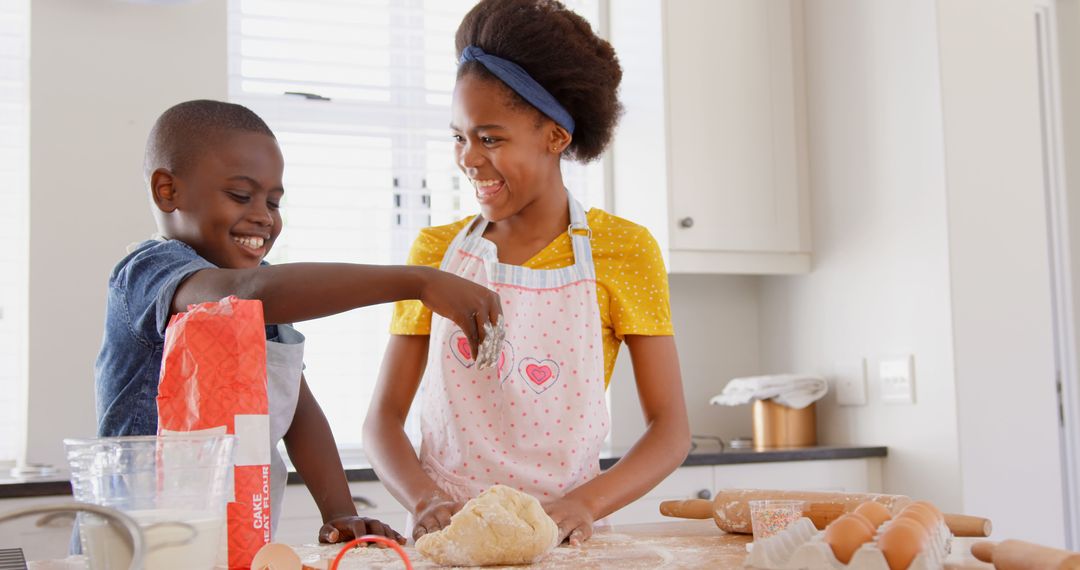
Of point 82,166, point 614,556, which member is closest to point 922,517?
point 614,556

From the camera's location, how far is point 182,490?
2.35ft

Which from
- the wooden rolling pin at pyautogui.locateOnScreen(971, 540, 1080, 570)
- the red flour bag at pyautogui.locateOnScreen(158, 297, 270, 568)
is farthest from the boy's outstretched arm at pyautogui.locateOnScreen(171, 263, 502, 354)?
the wooden rolling pin at pyautogui.locateOnScreen(971, 540, 1080, 570)

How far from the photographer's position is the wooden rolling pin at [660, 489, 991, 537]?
3.49ft

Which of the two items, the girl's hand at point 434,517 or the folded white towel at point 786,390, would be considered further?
the folded white towel at point 786,390

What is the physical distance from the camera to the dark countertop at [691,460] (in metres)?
2.02

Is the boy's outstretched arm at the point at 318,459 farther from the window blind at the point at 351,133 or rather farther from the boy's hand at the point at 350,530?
the window blind at the point at 351,133

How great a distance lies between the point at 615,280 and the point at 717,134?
4.79ft

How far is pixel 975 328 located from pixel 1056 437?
1.13 feet

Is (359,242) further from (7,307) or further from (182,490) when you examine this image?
(182,490)

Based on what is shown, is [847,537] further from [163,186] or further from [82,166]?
[82,166]

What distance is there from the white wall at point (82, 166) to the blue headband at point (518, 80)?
1.25 metres

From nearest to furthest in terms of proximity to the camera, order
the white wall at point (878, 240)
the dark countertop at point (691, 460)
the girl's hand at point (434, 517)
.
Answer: the girl's hand at point (434, 517)
the dark countertop at point (691, 460)
the white wall at point (878, 240)

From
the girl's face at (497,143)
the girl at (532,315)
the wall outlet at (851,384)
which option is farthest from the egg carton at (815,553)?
the wall outlet at (851,384)

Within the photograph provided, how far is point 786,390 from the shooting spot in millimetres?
2846
